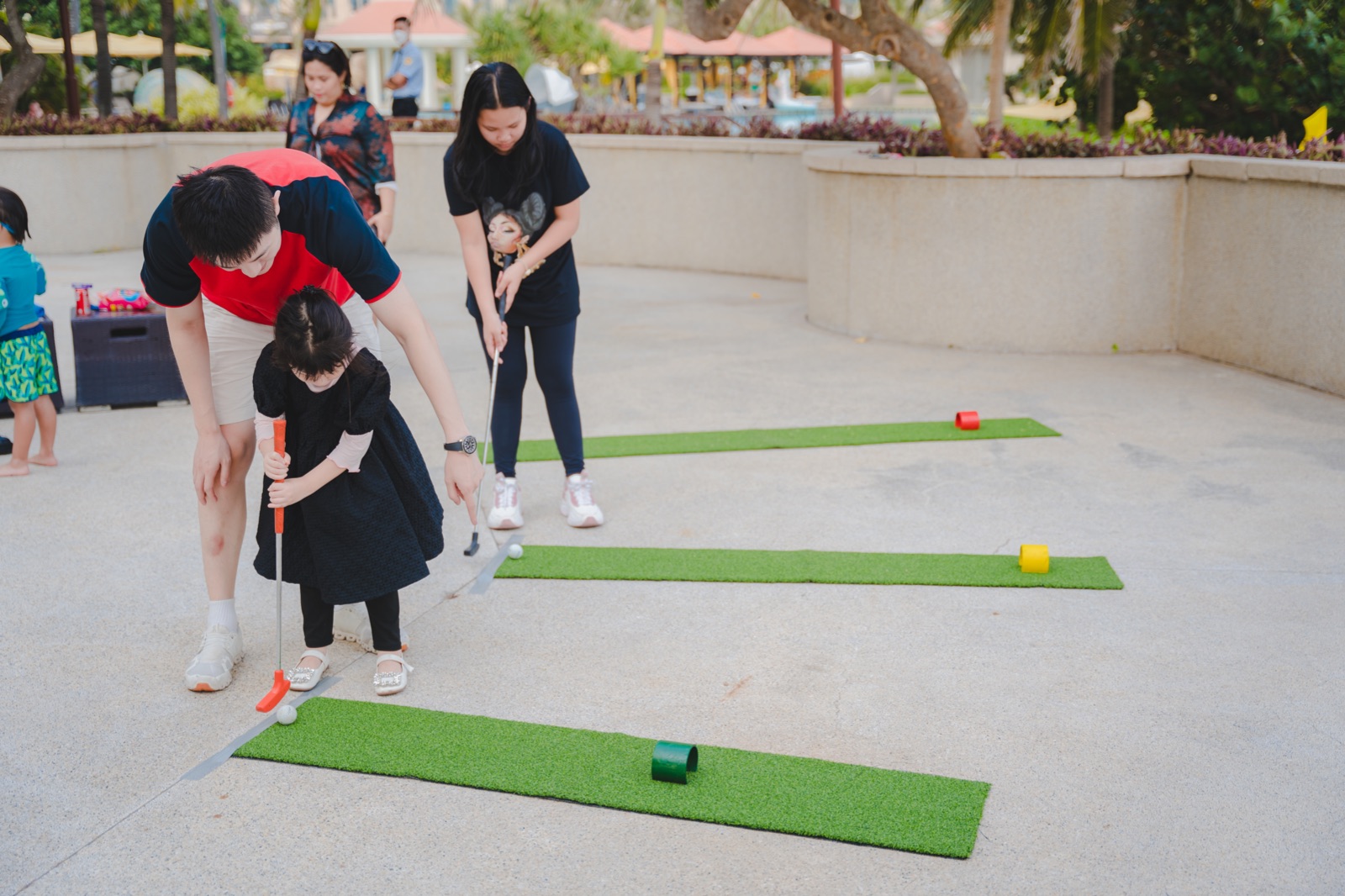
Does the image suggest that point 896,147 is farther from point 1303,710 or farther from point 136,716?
point 136,716

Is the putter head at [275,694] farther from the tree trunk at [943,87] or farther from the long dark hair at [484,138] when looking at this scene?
the tree trunk at [943,87]

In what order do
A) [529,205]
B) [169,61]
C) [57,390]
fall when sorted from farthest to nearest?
[169,61] < [57,390] < [529,205]

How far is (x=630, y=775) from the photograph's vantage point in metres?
3.17

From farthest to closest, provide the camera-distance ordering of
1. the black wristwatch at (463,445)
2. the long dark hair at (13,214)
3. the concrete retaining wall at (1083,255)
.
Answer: the concrete retaining wall at (1083,255) → the long dark hair at (13,214) → the black wristwatch at (463,445)

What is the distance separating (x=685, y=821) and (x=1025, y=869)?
0.78 m

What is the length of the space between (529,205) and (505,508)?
121 centimetres

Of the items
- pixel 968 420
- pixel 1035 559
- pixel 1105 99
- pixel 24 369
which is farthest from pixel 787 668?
pixel 1105 99

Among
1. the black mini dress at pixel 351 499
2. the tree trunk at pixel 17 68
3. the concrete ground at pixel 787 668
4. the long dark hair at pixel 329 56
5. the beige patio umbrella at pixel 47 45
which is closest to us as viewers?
the concrete ground at pixel 787 668

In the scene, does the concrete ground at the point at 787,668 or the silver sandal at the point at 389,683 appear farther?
the silver sandal at the point at 389,683

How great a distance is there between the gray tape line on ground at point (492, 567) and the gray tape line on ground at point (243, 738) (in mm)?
780

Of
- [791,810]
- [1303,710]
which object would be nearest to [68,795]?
[791,810]

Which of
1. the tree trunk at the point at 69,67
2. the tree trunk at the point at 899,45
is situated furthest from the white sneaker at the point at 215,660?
the tree trunk at the point at 69,67

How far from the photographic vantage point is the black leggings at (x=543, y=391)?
504cm

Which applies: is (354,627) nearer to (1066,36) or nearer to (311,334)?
(311,334)
